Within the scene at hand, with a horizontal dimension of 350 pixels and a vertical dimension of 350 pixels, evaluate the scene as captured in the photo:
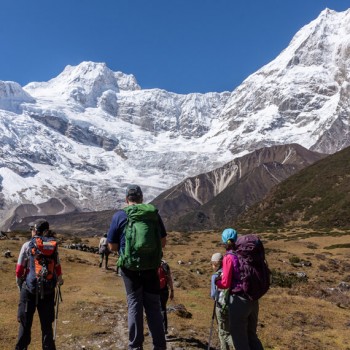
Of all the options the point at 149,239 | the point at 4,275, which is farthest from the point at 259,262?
the point at 4,275

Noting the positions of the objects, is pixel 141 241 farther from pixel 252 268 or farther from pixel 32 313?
pixel 32 313

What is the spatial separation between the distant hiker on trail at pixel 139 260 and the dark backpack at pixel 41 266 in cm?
204

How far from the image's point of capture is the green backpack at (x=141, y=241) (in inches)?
358

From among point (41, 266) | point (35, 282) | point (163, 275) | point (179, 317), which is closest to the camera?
point (35, 282)

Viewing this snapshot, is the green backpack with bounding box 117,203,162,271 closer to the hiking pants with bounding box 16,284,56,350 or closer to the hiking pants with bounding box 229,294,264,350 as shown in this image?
the hiking pants with bounding box 229,294,264,350

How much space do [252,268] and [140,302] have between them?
222 centimetres

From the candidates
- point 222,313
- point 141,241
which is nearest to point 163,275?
point 222,313

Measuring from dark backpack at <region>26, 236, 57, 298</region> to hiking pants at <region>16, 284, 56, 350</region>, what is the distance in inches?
9.6

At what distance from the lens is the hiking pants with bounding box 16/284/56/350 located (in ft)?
35.3

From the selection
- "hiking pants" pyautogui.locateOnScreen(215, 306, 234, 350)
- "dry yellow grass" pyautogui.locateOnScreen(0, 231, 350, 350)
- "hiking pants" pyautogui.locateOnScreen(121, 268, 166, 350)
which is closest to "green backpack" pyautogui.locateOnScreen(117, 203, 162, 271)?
"hiking pants" pyautogui.locateOnScreen(121, 268, 166, 350)

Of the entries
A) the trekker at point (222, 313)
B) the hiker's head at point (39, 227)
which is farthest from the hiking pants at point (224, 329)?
the hiker's head at point (39, 227)

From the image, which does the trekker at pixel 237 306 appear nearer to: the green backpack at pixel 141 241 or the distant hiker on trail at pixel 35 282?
the green backpack at pixel 141 241

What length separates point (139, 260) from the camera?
909cm

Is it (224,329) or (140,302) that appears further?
(224,329)
